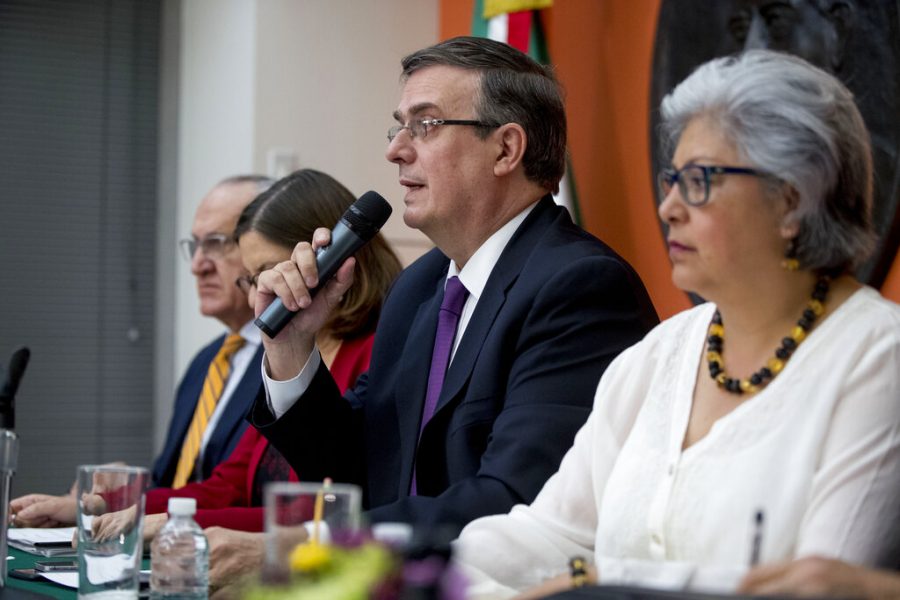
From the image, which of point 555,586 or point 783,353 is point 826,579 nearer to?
point 555,586

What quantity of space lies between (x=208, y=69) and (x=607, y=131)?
2011 mm

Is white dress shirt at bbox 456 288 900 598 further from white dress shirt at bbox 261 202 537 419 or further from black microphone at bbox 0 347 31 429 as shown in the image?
black microphone at bbox 0 347 31 429

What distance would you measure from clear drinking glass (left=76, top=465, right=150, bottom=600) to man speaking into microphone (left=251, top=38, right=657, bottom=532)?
0.64 metres

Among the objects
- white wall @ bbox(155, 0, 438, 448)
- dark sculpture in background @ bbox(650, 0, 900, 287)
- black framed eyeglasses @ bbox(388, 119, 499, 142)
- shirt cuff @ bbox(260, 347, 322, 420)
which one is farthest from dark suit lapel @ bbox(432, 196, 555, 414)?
white wall @ bbox(155, 0, 438, 448)

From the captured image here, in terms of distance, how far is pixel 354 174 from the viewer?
4.75m

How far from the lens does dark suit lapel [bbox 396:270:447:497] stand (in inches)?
88.4

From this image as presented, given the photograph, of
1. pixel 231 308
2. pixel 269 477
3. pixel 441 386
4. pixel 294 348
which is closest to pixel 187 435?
pixel 231 308

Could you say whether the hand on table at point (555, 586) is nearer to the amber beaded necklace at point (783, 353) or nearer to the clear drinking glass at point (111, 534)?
the amber beaded necklace at point (783, 353)

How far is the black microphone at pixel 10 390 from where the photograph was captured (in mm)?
2062

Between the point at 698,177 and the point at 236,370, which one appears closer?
the point at 698,177

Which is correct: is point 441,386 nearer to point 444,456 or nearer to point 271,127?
point 444,456

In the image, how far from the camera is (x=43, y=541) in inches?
91.1

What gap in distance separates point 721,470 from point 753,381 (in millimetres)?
124

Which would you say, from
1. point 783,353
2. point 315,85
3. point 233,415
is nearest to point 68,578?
point 783,353
